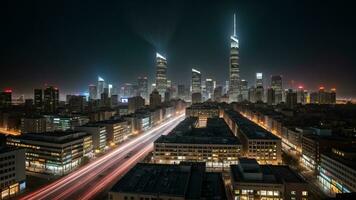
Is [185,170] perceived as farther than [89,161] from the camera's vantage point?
No

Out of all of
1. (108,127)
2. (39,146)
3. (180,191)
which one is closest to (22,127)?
(108,127)

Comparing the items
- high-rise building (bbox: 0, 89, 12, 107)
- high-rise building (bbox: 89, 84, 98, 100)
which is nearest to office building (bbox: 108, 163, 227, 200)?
high-rise building (bbox: 0, 89, 12, 107)

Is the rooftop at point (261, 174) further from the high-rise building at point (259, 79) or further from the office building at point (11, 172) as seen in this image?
the high-rise building at point (259, 79)

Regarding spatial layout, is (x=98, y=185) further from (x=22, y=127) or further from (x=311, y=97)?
(x=311, y=97)

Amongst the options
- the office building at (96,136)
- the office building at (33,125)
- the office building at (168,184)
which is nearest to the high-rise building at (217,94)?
the office building at (33,125)

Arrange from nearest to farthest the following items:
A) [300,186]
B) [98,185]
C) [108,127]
→ [300,186]
[98,185]
[108,127]

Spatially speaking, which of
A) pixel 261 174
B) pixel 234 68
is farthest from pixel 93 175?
pixel 234 68

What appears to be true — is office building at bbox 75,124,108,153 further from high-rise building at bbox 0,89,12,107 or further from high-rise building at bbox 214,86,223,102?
high-rise building at bbox 214,86,223,102
